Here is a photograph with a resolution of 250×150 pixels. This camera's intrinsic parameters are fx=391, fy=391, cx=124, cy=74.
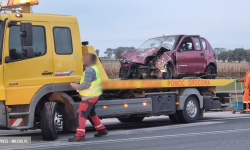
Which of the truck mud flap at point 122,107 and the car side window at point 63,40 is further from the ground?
the car side window at point 63,40

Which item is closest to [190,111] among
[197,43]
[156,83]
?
[156,83]

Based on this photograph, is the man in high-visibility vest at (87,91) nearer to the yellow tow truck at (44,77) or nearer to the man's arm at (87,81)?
the man's arm at (87,81)

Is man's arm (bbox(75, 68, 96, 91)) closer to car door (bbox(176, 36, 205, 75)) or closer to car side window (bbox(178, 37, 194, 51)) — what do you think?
car door (bbox(176, 36, 205, 75))

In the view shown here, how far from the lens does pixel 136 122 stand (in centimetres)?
1305

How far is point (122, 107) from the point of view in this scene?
10.1 m

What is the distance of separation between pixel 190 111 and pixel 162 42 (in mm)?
2453

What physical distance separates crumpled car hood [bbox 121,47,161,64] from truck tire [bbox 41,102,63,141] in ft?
12.5

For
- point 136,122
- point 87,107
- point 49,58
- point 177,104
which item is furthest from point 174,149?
point 136,122

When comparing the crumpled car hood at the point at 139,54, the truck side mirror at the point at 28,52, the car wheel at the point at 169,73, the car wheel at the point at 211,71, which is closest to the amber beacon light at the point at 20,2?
the truck side mirror at the point at 28,52

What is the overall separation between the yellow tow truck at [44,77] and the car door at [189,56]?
2.32m

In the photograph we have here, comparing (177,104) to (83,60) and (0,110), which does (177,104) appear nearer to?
(83,60)

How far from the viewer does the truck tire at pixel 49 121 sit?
8242mm

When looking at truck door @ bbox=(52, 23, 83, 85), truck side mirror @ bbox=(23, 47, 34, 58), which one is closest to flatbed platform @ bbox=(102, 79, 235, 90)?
truck door @ bbox=(52, 23, 83, 85)

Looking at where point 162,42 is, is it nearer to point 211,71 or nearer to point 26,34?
point 211,71
